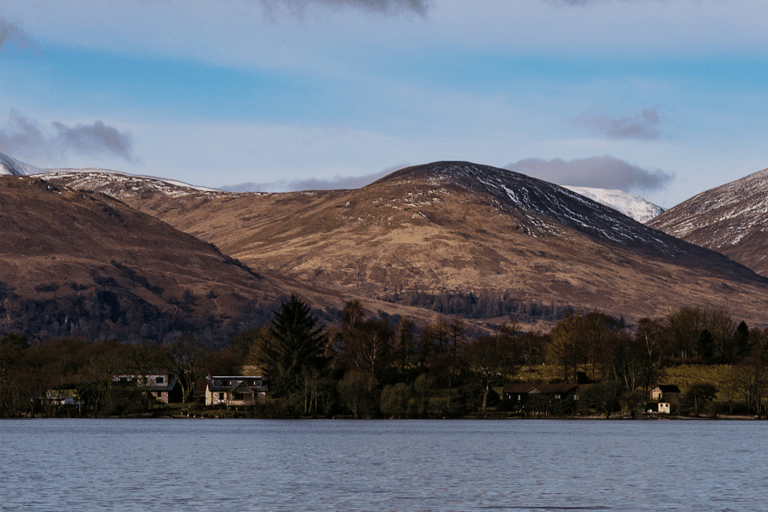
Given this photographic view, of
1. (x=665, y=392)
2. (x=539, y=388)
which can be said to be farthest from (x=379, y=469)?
(x=665, y=392)

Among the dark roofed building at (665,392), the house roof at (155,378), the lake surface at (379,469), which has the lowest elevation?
the lake surface at (379,469)

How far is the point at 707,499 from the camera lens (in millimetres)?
48406

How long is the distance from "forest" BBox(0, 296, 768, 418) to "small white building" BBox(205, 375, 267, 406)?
2.20 meters

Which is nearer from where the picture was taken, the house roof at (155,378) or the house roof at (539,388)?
the house roof at (155,378)

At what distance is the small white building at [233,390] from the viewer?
158250mm

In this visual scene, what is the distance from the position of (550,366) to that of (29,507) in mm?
158540

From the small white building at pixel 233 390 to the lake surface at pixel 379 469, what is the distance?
42983 mm

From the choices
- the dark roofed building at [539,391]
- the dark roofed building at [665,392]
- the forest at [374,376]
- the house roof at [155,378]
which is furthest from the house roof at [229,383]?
the dark roofed building at [665,392]

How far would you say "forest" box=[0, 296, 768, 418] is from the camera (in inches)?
5389

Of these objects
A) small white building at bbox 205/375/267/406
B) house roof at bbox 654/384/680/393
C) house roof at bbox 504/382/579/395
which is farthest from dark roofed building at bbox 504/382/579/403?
small white building at bbox 205/375/267/406

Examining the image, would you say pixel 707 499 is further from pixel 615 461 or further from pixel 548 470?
pixel 615 461

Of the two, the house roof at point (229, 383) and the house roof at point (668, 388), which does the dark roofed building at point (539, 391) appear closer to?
the house roof at point (668, 388)

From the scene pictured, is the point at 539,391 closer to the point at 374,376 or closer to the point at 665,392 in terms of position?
the point at 665,392

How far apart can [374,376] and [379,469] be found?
83.9m
